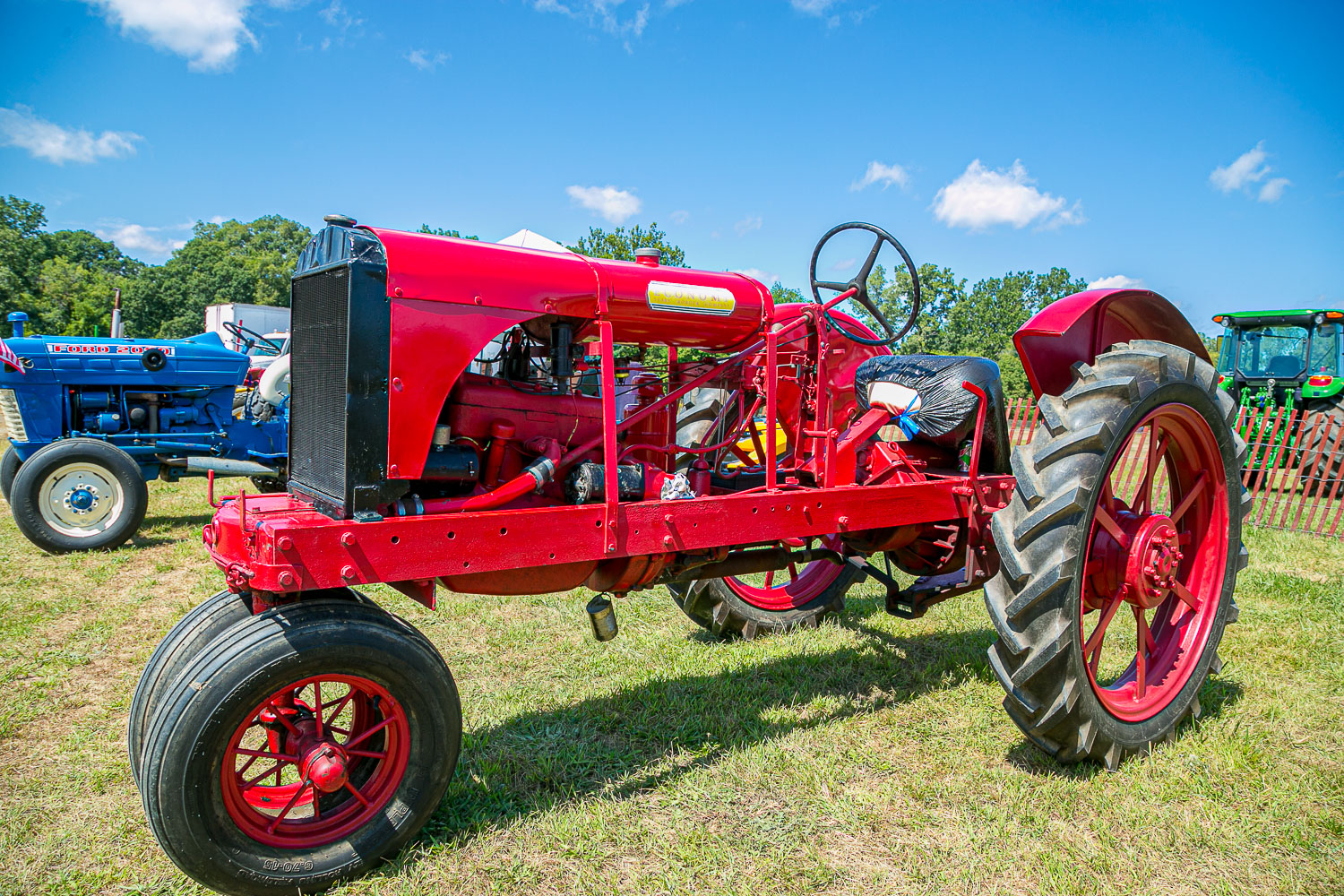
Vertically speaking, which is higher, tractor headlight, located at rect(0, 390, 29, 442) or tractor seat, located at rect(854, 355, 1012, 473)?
tractor seat, located at rect(854, 355, 1012, 473)

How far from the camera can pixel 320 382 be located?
273cm

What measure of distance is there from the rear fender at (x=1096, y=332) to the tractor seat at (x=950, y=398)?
0.79 ft

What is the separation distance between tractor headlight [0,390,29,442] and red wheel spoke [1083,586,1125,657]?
893cm

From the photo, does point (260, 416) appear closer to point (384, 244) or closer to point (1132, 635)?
point (384, 244)

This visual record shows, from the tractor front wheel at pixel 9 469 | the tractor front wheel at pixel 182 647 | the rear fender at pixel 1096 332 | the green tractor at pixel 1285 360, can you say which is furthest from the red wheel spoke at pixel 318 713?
the green tractor at pixel 1285 360

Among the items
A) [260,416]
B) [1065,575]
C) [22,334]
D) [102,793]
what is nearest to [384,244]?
[102,793]

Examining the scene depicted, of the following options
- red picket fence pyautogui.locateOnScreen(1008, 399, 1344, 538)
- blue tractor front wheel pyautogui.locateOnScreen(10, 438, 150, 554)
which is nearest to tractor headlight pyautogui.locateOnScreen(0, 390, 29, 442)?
blue tractor front wheel pyautogui.locateOnScreen(10, 438, 150, 554)

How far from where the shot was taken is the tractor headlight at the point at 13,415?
756cm

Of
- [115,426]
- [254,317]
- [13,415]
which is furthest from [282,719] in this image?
[254,317]

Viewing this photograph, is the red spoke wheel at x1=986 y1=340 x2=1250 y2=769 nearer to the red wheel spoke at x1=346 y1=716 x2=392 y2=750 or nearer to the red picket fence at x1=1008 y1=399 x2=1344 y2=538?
the red wheel spoke at x1=346 y1=716 x2=392 y2=750

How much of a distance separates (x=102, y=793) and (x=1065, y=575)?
3.62 metres

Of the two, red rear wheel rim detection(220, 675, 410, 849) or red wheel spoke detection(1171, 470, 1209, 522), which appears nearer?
red rear wheel rim detection(220, 675, 410, 849)

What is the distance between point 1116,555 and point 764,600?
199cm

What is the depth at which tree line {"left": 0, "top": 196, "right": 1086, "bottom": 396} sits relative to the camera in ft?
109
